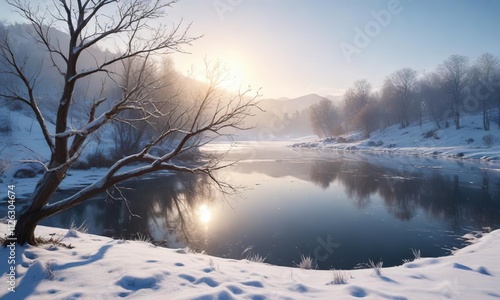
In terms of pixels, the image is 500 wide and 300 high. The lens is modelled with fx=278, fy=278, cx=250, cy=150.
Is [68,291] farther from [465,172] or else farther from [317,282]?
[465,172]

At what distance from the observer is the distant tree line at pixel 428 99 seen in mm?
53344

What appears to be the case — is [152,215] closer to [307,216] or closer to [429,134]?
[307,216]

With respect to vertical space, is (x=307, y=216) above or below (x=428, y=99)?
below

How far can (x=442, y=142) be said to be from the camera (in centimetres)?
4700

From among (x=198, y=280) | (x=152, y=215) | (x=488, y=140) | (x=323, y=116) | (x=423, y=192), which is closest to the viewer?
(x=198, y=280)

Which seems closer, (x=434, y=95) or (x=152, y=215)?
(x=152, y=215)

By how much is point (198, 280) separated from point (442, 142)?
54.2 metres

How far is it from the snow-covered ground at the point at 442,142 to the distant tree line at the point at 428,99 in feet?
6.33

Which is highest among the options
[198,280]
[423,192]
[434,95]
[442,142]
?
[434,95]

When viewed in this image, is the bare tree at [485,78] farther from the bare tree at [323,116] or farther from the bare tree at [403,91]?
the bare tree at [323,116]

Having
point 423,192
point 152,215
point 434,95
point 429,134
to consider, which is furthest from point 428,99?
point 152,215

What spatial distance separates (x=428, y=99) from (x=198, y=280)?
250 feet

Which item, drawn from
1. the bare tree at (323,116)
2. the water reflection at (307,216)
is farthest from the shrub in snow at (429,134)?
the water reflection at (307,216)

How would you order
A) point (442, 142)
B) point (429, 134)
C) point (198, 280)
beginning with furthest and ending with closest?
point (429, 134) < point (442, 142) < point (198, 280)
